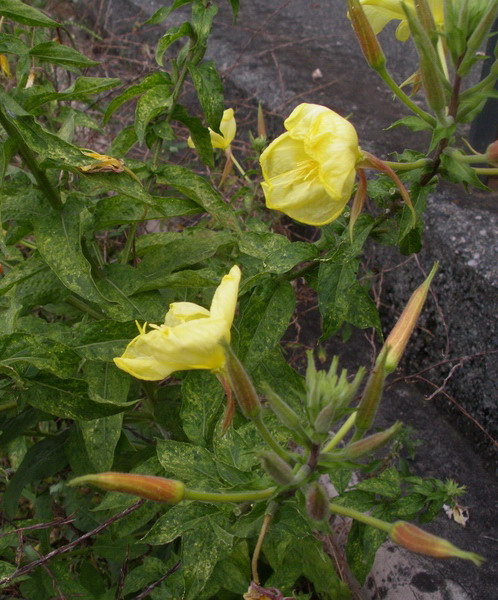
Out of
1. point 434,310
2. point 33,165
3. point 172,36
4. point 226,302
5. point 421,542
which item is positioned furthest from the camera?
point 434,310

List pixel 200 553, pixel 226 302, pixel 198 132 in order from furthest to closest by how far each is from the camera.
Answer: pixel 198 132 < pixel 200 553 < pixel 226 302

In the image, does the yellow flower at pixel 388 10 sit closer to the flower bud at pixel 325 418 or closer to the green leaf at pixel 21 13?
the green leaf at pixel 21 13

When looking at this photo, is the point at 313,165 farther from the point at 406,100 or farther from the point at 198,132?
the point at 198,132

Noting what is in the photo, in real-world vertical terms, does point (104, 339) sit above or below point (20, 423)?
above

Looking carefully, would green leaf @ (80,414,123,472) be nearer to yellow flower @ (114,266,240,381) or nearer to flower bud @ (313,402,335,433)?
yellow flower @ (114,266,240,381)

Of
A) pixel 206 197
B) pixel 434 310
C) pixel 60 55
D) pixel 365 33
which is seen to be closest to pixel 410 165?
pixel 365 33

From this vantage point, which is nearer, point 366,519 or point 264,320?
point 366,519

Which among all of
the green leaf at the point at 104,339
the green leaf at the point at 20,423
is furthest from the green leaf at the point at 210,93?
the green leaf at the point at 20,423
